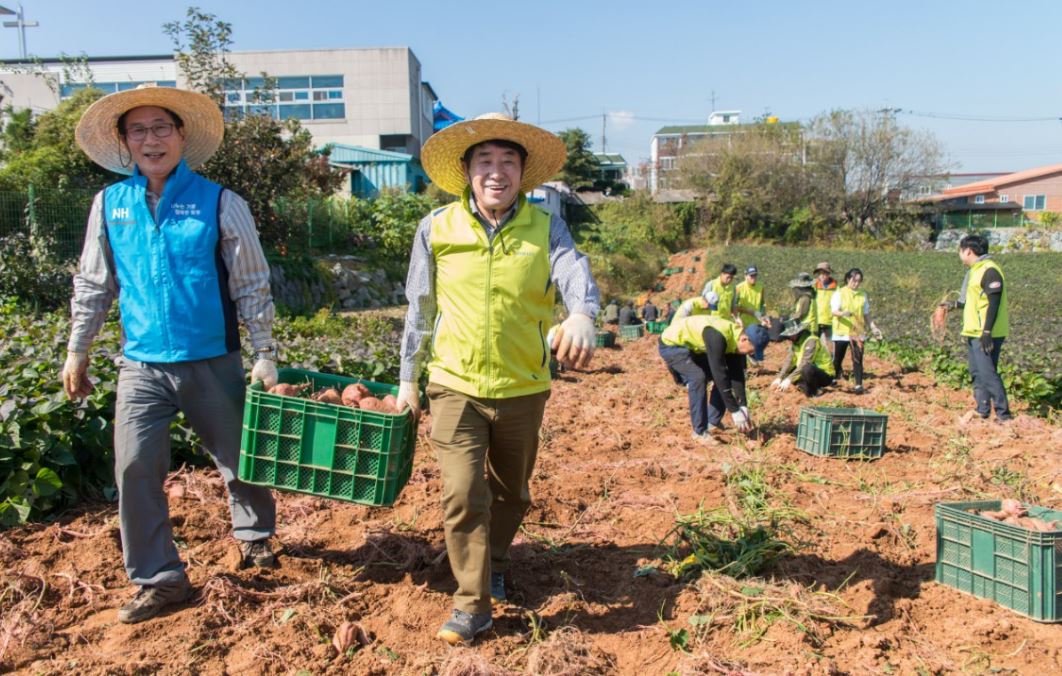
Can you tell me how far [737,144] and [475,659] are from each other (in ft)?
145

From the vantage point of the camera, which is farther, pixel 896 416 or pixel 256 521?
pixel 896 416

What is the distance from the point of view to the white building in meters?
33.9

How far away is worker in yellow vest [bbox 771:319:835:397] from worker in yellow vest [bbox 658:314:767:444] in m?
2.62

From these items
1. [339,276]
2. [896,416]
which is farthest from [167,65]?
[896,416]

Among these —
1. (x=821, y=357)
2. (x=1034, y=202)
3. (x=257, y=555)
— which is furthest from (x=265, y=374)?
(x=1034, y=202)

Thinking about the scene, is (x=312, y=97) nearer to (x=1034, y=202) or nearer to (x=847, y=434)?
(x=847, y=434)

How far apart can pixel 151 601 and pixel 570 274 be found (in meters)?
2.25

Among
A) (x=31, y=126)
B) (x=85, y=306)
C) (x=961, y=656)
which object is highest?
(x=31, y=126)

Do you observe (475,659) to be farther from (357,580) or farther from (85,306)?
(85,306)

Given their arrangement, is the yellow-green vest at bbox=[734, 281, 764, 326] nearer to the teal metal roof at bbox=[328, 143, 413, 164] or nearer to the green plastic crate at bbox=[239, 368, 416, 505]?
the green plastic crate at bbox=[239, 368, 416, 505]

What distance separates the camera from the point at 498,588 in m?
3.59

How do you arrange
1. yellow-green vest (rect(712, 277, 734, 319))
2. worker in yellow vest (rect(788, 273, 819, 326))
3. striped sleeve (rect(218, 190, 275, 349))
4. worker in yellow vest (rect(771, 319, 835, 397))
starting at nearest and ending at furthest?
striped sleeve (rect(218, 190, 275, 349)), yellow-green vest (rect(712, 277, 734, 319)), worker in yellow vest (rect(771, 319, 835, 397)), worker in yellow vest (rect(788, 273, 819, 326))

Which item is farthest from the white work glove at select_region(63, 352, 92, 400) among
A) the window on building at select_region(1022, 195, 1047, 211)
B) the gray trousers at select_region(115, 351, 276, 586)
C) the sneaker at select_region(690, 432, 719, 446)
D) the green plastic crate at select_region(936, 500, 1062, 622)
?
the window on building at select_region(1022, 195, 1047, 211)

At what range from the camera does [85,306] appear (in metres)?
3.39
